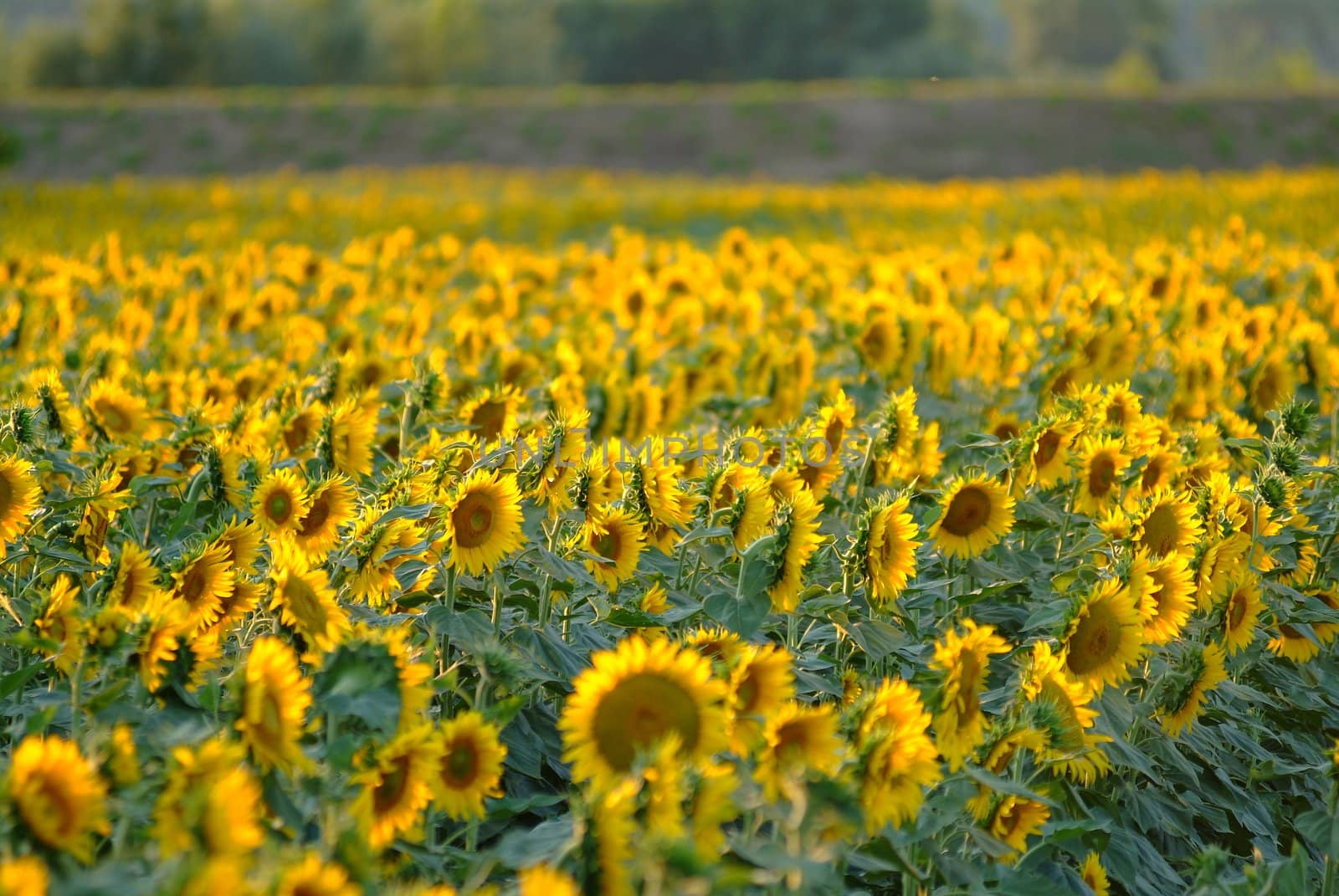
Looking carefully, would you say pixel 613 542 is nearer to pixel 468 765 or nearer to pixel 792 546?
pixel 792 546

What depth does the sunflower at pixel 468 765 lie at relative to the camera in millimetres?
1759

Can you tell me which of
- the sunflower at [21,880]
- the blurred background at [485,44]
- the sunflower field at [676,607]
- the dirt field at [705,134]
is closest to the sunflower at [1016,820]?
the sunflower field at [676,607]

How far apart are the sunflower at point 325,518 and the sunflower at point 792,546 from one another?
79cm

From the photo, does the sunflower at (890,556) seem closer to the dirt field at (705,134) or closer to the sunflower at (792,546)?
the sunflower at (792,546)

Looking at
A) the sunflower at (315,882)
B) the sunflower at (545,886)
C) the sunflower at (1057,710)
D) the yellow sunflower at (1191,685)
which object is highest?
the sunflower at (545,886)

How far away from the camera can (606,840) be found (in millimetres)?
1506

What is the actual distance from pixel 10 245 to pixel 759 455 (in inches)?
253

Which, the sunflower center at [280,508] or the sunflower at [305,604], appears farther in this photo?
the sunflower center at [280,508]

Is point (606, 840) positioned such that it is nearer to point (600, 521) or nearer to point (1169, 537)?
point (600, 521)

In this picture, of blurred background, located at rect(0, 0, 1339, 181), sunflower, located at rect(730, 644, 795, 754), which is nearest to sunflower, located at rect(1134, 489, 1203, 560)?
sunflower, located at rect(730, 644, 795, 754)

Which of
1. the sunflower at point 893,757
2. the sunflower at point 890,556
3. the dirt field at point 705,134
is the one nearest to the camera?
the sunflower at point 893,757

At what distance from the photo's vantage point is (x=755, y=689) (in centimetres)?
185

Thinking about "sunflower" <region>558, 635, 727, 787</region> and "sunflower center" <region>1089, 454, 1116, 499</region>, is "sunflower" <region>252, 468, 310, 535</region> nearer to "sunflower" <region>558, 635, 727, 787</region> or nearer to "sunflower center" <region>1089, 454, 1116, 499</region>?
"sunflower" <region>558, 635, 727, 787</region>

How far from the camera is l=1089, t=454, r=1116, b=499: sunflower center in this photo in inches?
114
